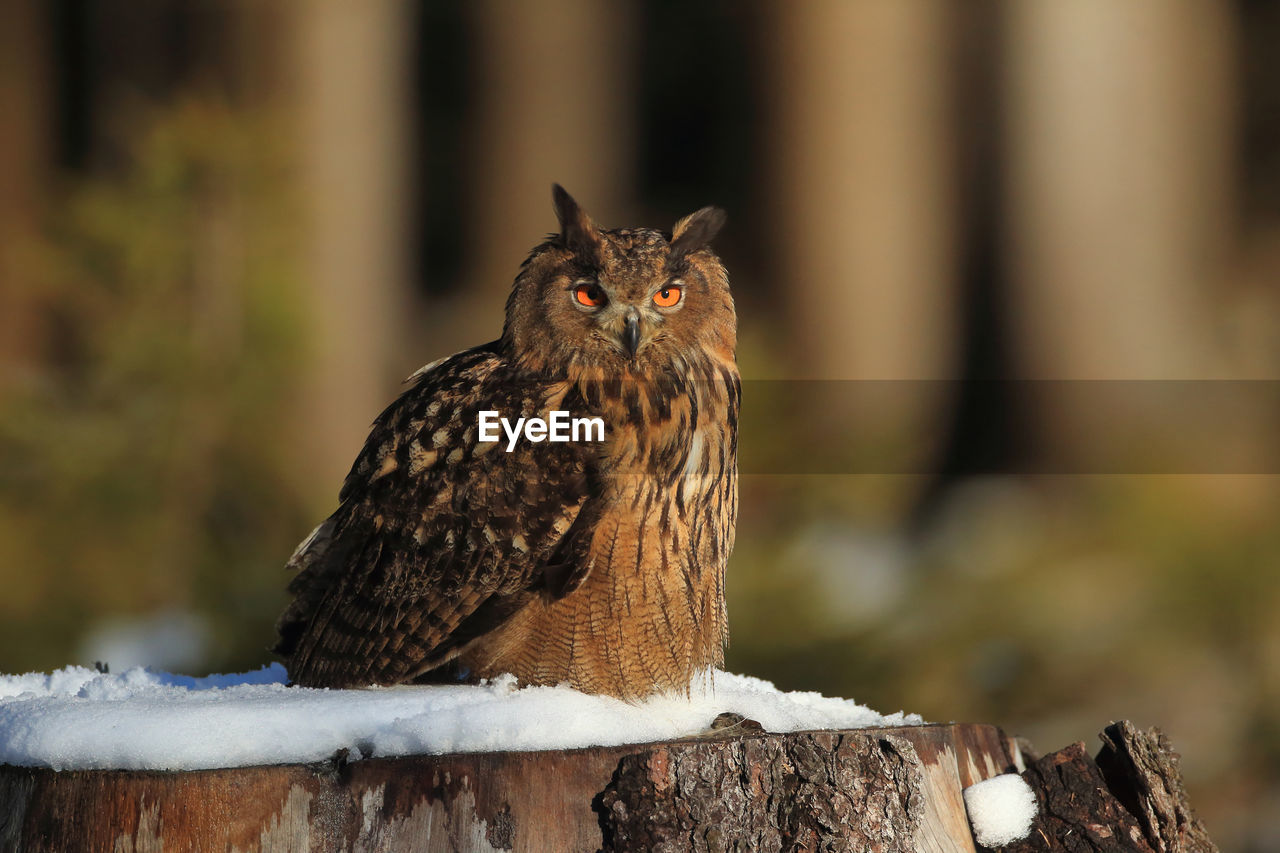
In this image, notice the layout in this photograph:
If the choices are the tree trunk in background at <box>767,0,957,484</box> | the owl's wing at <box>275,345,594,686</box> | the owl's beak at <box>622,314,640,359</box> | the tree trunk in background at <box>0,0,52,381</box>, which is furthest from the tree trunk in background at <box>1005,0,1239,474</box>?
the tree trunk in background at <box>0,0,52,381</box>

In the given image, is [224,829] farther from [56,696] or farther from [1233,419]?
[1233,419]

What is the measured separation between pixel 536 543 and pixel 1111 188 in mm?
4029

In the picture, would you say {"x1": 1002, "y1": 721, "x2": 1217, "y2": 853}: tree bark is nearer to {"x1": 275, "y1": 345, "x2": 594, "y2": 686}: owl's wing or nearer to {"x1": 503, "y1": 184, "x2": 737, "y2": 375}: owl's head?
{"x1": 275, "y1": 345, "x2": 594, "y2": 686}: owl's wing

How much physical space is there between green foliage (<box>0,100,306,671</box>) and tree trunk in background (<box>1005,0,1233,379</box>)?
3.14 m

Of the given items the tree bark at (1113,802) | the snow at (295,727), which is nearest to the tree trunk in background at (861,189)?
the tree bark at (1113,802)

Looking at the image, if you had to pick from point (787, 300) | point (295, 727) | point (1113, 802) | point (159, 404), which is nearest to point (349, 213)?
point (159, 404)

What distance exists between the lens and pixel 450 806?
1.55 metres

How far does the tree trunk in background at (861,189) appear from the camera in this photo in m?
5.59

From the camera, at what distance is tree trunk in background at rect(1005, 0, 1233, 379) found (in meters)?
5.09

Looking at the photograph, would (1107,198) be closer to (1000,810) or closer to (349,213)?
(349,213)

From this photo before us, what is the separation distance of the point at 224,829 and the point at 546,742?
414 millimetres

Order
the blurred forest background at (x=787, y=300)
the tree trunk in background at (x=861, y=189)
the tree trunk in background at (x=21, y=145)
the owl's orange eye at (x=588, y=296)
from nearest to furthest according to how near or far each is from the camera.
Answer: the owl's orange eye at (x=588, y=296), the blurred forest background at (x=787, y=300), the tree trunk in background at (x=21, y=145), the tree trunk in background at (x=861, y=189)

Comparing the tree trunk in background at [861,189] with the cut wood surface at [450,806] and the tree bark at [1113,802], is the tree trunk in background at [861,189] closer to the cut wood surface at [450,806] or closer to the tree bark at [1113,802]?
the tree bark at [1113,802]

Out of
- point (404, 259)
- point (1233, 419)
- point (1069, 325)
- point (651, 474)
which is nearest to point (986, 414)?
point (1069, 325)
